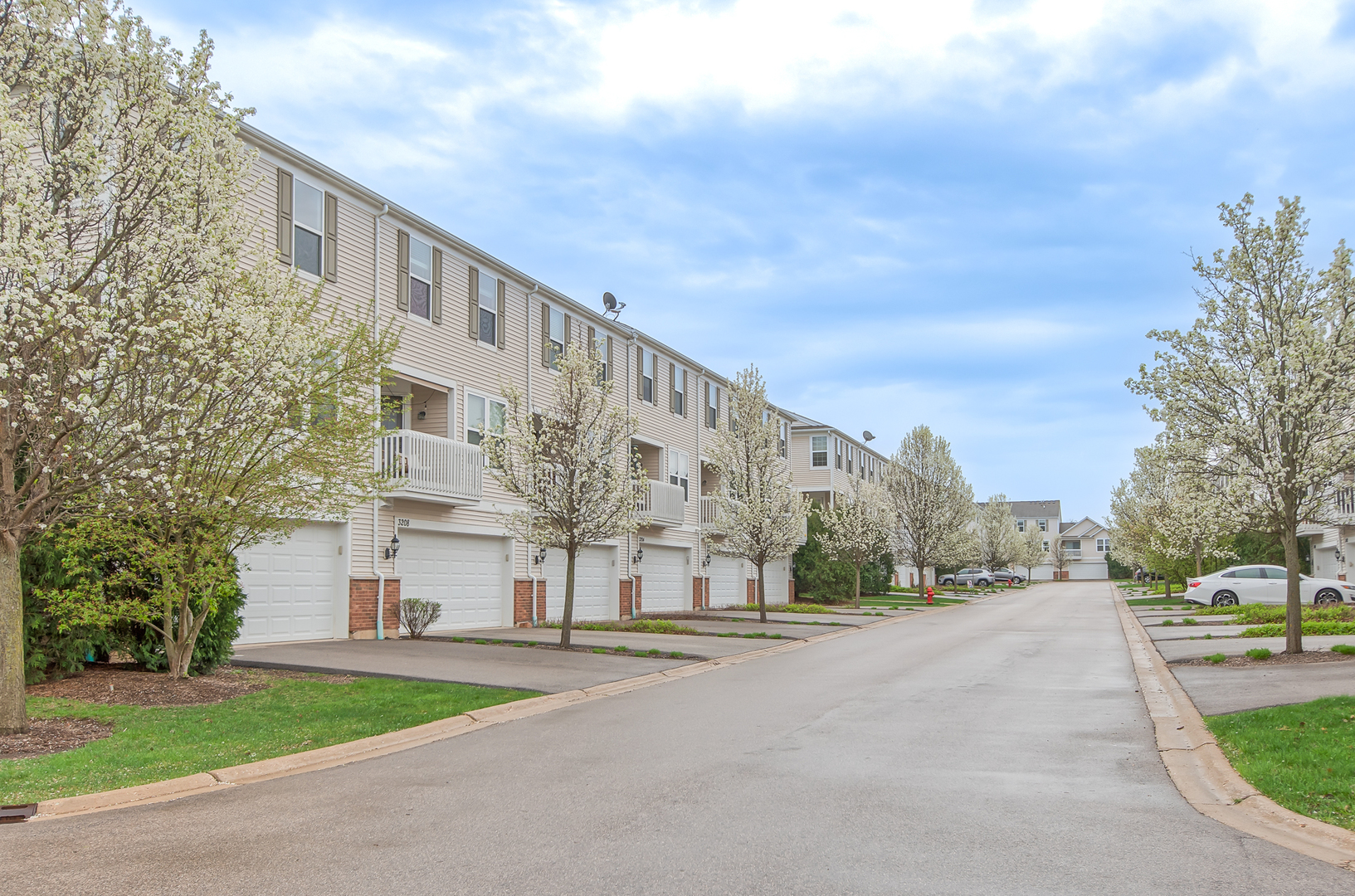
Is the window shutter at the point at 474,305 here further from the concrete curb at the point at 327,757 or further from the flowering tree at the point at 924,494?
the flowering tree at the point at 924,494

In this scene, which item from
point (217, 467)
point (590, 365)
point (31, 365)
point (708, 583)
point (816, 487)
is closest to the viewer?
point (31, 365)

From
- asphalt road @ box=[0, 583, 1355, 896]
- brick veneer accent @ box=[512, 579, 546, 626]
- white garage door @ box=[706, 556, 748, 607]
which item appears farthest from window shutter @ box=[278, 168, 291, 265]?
white garage door @ box=[706, 556, 748, 607]

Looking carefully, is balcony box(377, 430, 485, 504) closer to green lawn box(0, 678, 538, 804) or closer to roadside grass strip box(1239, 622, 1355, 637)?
green lawn box(0, 678, 538, 804)

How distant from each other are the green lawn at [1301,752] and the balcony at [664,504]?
21.7 meters

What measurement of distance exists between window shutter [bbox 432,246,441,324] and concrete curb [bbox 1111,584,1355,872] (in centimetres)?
1637

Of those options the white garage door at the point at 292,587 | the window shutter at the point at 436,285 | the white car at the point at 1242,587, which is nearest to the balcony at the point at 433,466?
the white garage door at the point at 292,587

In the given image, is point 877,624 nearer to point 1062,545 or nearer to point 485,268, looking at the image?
point 485,268

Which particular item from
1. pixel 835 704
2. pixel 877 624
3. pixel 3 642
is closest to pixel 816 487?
pixel 877 624

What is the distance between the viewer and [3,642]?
9.70m

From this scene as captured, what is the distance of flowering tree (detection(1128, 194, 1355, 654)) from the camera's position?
15.7 meters

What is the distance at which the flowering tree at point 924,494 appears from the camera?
50000 mm

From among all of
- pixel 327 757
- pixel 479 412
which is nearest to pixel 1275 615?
pixel 479 412

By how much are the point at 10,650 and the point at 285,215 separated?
11483 mm

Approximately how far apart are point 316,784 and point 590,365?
495 inches
